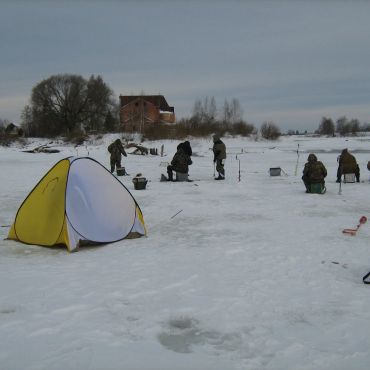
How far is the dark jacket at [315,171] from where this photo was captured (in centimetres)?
1248

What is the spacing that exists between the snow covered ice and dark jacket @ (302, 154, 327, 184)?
365 centimetres

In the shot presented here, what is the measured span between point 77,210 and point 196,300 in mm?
3198

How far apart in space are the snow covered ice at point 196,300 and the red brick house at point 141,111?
64.1m

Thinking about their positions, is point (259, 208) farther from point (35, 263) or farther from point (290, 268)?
point (35, 263)

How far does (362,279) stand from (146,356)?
3.18m

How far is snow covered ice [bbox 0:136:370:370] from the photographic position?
3549mm

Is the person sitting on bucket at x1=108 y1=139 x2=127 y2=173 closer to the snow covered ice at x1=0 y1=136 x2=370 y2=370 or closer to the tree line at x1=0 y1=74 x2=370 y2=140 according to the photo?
the snow covered ice at x1=0 y1=136 x2=370 y2=370

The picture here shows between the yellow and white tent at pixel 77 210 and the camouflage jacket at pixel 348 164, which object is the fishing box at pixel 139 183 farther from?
the camouflage jacket at pixel 348 164

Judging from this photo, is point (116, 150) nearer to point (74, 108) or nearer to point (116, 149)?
point (116, 149)

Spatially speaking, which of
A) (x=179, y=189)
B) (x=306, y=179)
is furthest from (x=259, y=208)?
(x=179, y=189)

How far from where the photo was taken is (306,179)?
41.7 ft

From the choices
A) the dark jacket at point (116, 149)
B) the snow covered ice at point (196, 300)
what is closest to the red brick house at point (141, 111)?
the dark jacket at point (116, 149)

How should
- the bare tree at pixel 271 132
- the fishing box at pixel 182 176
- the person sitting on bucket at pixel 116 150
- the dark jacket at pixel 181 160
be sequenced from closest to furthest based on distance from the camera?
the dark jacket at pixel 181 160, the fishing box at pixel 182 176, the person sitting on bucket at pixel 116 150, the bare tree at pixel 271 132

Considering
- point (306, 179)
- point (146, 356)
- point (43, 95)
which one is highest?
point (43, 95)
